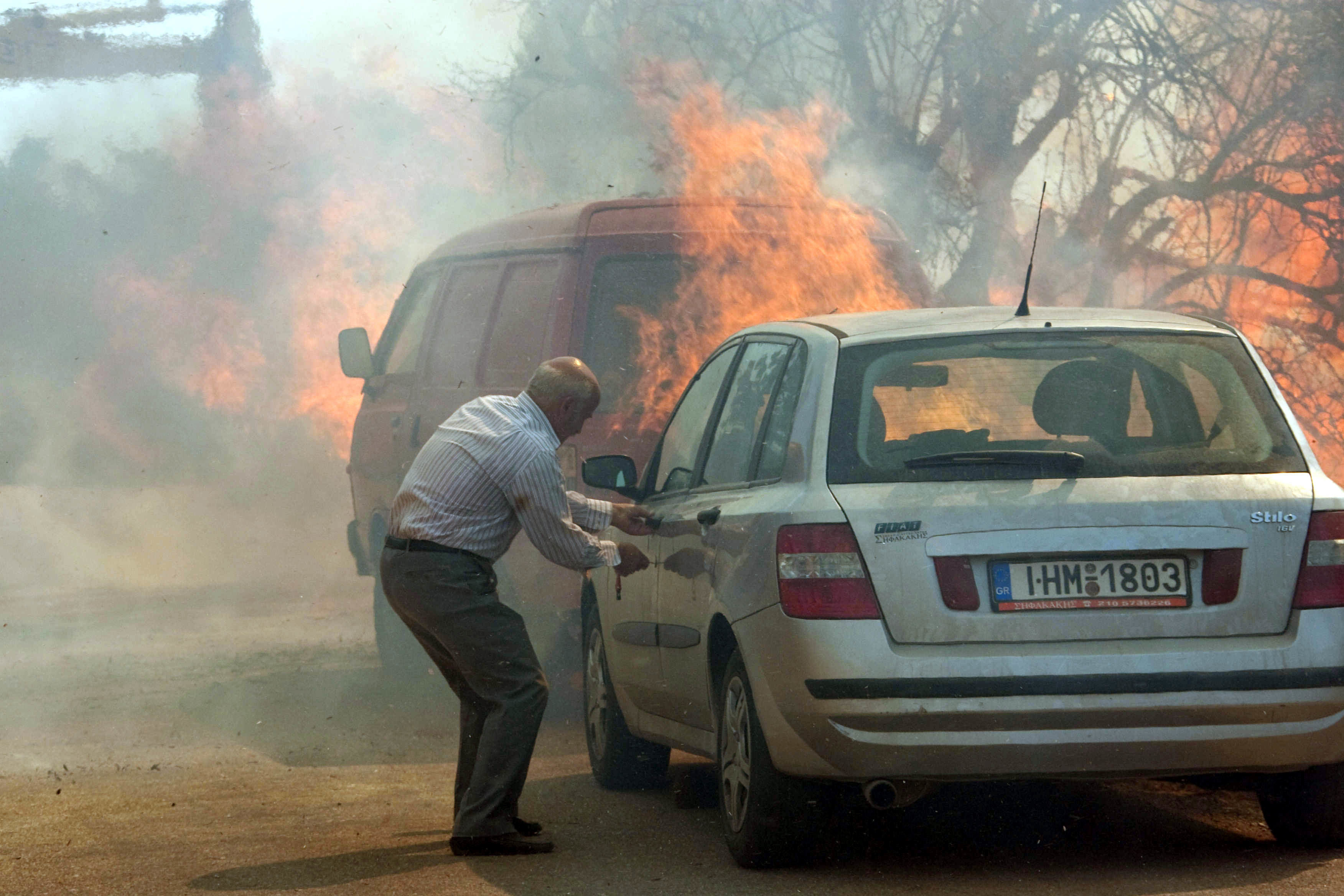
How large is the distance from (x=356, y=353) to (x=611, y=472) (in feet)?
14.3

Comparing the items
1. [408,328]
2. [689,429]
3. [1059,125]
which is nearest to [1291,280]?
[1059,125]

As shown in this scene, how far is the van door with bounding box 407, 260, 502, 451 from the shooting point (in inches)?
372

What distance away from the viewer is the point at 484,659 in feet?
20.1

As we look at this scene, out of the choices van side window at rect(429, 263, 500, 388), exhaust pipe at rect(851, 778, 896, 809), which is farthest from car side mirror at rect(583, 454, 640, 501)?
van side window at rect(429, 263, 500, 388)

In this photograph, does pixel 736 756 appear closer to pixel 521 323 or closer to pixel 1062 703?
pixel 1062 703

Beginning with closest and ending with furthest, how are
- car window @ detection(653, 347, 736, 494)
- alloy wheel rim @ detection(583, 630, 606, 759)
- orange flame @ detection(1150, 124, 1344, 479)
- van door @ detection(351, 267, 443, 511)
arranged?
car window @ detection(653, 347, 736, 494) < alloy wheel rim @ detection(583, 630, 606, 759) < van door @ detection(351, 267, 443, 511) < orange flame @ detection(1150, 124, 1344, 479)

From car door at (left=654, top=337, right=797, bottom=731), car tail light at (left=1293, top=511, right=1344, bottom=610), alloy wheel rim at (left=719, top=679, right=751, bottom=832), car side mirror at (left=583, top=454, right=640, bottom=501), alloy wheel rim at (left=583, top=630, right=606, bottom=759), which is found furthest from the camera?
alloy wheel rim at (left=583, top=630, right=606, bottom=759)

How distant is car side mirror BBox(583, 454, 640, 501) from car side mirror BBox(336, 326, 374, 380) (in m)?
4.26

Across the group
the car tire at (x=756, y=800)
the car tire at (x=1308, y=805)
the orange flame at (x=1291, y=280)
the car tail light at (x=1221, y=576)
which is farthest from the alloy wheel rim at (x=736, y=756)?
the orange flame at (x=1291, y=280)

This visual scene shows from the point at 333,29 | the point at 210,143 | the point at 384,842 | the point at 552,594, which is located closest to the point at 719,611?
the point at 384,842

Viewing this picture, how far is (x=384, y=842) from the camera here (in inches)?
247

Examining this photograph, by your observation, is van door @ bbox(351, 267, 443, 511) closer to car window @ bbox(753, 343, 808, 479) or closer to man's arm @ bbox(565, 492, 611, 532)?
man's arm @ bbox(565, 492, 611, 532)

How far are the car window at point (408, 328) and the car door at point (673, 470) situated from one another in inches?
132

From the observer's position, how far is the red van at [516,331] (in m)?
8.53
